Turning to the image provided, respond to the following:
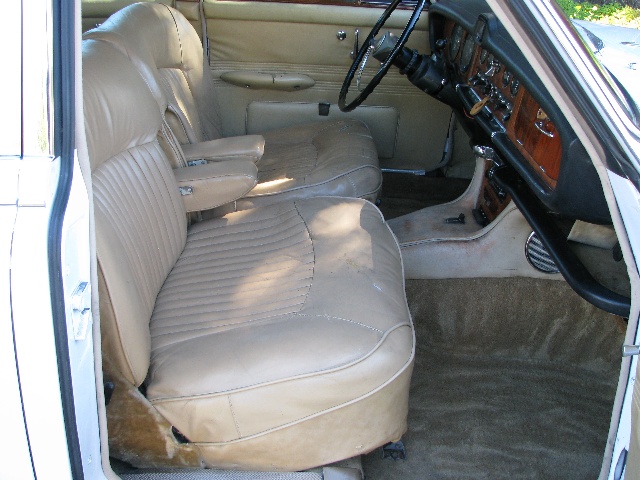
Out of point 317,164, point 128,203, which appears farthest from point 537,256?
point 128,203

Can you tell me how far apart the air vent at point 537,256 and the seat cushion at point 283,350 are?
545 millimetres

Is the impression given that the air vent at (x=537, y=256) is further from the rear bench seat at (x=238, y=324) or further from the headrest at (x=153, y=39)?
the headrest at (x=153, y=39)

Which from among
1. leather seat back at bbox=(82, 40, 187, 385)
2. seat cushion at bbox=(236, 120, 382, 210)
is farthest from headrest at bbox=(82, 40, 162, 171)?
seat cushion at bbox=(236, 120, 382, 210)

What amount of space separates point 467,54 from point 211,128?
1008mm

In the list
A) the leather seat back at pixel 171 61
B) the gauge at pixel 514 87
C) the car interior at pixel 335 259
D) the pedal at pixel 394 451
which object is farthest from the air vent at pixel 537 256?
the leather seat back at pixel 171 61

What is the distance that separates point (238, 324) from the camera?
4.54 feet

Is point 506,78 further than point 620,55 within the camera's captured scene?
Yes

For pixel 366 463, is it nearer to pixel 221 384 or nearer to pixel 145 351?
pixel 221 384

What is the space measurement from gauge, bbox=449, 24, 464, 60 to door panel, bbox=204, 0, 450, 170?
0.34 meters

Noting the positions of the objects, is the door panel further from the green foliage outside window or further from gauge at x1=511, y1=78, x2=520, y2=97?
gauge at x1=511, y1=78, x2=520, y2=97

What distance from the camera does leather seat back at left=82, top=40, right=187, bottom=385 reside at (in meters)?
1.18

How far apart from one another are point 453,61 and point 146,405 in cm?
165

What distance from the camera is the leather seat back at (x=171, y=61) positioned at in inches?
70.3

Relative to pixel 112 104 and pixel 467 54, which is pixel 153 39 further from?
pixel 467 54
